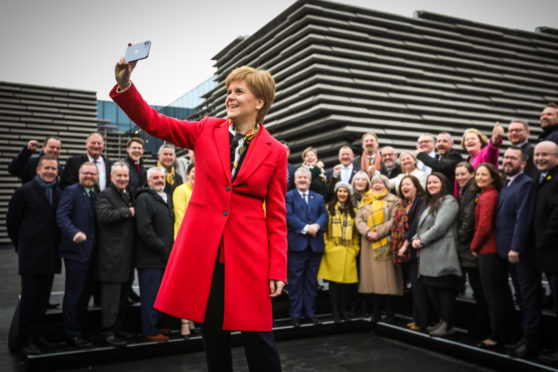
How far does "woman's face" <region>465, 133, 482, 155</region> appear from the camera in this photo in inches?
181

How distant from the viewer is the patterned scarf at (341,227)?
4629 millimetres

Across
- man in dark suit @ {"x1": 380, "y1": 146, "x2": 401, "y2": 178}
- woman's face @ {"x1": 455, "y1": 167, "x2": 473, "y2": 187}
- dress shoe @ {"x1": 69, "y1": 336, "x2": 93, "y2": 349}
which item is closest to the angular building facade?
man in dark suit @ {"x1": 380, "y1": 146, "x2": 401, "y2": 178}

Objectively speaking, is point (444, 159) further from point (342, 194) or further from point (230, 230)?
point (230, 230)

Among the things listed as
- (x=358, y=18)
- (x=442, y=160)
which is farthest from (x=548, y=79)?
(x=442, y=160)

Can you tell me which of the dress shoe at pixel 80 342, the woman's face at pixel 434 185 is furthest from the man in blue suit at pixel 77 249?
the woman's face at pixel 434 185

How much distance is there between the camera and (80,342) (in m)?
3.38

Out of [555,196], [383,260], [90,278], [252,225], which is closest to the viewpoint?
[252,225]

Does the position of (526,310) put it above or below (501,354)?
above

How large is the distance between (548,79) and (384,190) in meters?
20.9

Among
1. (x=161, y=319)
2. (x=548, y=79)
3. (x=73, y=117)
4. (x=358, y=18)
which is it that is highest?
(x=358, y=18)

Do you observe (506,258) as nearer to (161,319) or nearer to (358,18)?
(161,319)

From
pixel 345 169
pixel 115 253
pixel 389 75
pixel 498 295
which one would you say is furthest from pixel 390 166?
pixel 389 75

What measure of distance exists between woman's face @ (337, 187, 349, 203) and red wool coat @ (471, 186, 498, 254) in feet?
5.11

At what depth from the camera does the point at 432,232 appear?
3.86 metres
